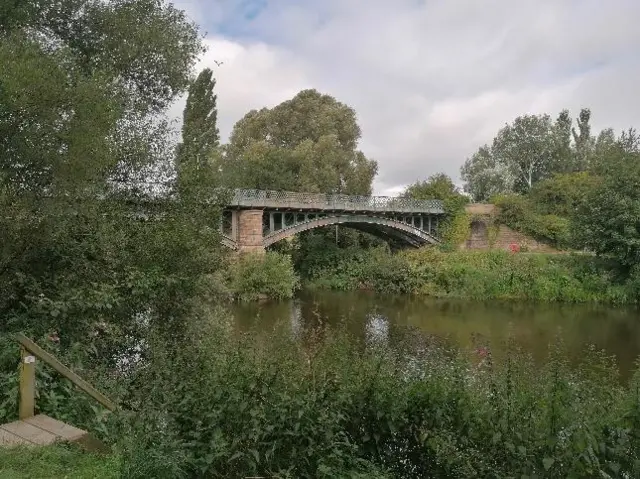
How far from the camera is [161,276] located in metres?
8.34

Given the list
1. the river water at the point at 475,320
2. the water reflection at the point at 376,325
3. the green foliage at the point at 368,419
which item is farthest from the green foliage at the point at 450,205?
the green foliage at the point at 368,419

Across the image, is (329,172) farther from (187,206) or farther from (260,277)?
(187,206)

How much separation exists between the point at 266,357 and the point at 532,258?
27.0 meters

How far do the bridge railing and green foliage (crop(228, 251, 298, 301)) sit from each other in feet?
9.29

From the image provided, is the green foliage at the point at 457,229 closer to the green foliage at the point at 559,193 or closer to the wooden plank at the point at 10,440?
the green foliage at the point at 559,193

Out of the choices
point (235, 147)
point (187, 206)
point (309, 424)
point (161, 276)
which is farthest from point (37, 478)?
point (235, 147)

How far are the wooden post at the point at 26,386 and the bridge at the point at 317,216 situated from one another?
16653mm

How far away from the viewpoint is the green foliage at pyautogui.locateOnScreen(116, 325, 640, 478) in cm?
414

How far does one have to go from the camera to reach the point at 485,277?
2861 centimetres

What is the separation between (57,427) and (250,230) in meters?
22.9

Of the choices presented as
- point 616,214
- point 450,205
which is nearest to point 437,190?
point 450,205

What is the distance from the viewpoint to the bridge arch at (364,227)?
29.0 meters

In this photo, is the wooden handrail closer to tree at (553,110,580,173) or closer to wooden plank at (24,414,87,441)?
wooden plank at (24,414,87,441)

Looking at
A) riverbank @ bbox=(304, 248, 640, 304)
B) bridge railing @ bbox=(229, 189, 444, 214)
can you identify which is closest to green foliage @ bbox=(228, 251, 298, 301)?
bridge railing @ bbox=(229, 189, 444, 214)
